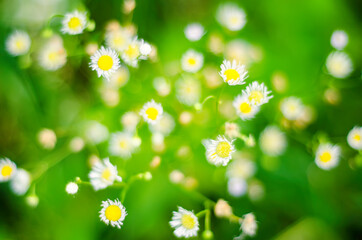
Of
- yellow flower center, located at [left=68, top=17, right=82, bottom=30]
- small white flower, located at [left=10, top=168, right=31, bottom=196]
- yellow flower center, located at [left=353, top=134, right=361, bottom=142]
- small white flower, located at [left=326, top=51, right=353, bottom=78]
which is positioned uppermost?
small white flower, located at [left=326, top=51, right=353, bottom=78]

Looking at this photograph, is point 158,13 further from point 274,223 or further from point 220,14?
point 274,223

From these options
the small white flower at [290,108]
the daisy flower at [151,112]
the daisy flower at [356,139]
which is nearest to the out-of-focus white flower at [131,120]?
the daisy flower at [151,112]

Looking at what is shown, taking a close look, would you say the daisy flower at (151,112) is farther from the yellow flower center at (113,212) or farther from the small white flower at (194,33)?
the small white flower at (194,33)

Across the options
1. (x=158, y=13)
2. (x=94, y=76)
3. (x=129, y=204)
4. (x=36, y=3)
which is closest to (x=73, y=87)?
(x=94, y=76)

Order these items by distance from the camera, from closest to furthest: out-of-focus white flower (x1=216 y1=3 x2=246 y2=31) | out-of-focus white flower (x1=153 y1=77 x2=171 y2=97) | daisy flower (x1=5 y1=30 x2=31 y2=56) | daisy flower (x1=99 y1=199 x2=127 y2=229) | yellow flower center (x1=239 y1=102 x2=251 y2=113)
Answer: daisy flower (x1=99 y1=199 x2=127 y2=229), yellow flower center (x1=239 y1=102 x2=251 y2=113), out-of-focus white flower (x1=153 y1=77 x2=171 y2=97), daisy flower (x1=5 y1=30 x2=31 y2=56), out-of-focus white flower (x1=216 y1=3 x2=246 y2=31)

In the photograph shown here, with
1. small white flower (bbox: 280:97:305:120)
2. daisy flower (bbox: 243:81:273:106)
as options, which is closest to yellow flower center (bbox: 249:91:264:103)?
daisy flower (bbox: 243:81:273:106)

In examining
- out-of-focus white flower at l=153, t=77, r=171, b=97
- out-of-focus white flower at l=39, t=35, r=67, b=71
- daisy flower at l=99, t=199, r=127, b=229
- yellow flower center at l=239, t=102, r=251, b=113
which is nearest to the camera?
daisy flower at l=99, t=199, r=127, b=229

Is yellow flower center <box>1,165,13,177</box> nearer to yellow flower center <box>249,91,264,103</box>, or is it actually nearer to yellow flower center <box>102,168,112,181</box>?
yellow flower center <box>102,168,112,181</box>
